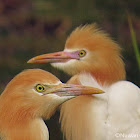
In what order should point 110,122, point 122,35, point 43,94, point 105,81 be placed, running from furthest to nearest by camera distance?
point 122,35
point 105,81
point 110,122
point 43,94

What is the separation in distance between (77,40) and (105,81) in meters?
0.30

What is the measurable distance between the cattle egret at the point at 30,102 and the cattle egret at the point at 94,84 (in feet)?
1.15

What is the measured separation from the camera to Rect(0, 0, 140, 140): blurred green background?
3.72m

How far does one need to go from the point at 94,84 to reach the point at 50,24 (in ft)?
6.50

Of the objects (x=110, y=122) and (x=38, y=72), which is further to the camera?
(x=110, y=122)

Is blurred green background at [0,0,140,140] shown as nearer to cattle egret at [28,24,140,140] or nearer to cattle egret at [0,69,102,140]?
cattle egret at [28,24,140,140]

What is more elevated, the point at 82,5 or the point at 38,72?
the point at 82,5

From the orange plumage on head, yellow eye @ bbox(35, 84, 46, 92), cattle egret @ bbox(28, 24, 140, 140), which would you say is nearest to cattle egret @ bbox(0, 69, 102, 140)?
yellow eye @ bbox(35, 84, 46, 92)

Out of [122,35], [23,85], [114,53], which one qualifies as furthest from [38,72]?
[122,35]

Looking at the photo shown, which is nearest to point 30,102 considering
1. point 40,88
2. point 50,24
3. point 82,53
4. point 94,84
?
point 40,88

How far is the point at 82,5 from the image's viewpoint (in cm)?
390

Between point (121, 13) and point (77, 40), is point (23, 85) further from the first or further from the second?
point (121, 13)

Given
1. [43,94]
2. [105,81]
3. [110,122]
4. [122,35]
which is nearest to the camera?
[43,94]

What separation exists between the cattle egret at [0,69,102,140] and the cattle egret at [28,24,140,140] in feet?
1.15
